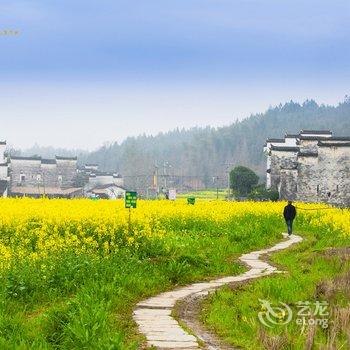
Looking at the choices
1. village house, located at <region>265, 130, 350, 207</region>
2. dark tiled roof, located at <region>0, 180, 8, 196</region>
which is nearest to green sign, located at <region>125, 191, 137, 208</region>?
village house, located at <region>265, 130, 350, 207</region>

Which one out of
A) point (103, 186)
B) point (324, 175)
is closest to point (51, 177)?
point (103, 186)

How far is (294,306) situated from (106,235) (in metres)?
9.10

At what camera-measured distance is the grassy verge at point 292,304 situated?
395 inches

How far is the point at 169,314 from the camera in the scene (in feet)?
40.0

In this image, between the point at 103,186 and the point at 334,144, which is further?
the point at 103,186

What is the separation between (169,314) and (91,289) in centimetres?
153

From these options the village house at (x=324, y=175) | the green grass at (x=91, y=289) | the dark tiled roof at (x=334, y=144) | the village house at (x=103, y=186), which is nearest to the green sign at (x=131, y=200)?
the green grass at (x=91, y=289)

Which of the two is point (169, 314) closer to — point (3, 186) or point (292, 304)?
point (292, 304)

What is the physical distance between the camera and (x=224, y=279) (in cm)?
1661

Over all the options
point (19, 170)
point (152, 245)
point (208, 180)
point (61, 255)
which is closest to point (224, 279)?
point (152, 245)

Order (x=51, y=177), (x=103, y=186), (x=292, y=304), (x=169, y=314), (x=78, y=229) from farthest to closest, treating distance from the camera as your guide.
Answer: (x=51, y=177), (x=103, y=186), (x=78, y=229), (x=292, y=304), (x=169, y=314)

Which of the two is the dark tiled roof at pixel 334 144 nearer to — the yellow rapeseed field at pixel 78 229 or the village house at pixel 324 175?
the village house at pixel 324 175

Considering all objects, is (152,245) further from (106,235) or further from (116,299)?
(116,299)

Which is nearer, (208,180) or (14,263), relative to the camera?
(14,263)
